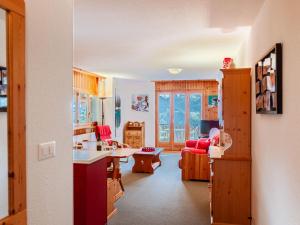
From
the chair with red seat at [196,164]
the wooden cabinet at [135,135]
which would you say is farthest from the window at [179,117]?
the chair with red seat at [196,164]

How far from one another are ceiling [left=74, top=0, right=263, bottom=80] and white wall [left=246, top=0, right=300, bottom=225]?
1.21 feet

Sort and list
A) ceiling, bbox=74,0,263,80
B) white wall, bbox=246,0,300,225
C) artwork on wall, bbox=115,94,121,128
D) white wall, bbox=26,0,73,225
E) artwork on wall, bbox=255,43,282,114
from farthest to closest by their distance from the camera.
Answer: artwork on wall, bbox=115,94,121,128, ceiling, bbox=74,0,263,80, artwork on wall, bbox=255,43,282,114, white wall, bbox=246,0,300,225, white wall, bbox=26,0,73,225

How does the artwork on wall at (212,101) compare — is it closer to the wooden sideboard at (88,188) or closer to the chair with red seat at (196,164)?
the chair with red seat at (196,164)

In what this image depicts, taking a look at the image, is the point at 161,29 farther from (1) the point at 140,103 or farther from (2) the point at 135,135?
(1) the point at 140,103

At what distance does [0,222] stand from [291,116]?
1.70m

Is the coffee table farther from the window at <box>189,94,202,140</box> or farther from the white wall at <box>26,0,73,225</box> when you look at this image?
the white wall at <box>26,0,73,225</box>

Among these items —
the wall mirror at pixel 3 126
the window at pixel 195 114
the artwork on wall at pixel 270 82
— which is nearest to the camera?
the wall mirror at pixel 3 126

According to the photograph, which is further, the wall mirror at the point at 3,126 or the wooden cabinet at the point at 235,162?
the wooden cabinet at the point at 235,162

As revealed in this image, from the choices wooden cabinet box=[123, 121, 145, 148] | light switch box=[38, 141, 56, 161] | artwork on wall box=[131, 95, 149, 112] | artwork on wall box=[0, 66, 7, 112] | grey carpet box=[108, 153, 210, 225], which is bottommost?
grey carpet box=[108, 153, 210, 225]

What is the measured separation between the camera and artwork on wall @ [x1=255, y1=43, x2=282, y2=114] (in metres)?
1.93

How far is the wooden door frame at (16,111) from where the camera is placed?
1310 millimetres

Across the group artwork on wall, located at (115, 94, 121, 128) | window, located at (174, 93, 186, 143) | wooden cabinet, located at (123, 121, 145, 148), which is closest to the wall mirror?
artwork on wall, located at (115, 94, 121, 128)

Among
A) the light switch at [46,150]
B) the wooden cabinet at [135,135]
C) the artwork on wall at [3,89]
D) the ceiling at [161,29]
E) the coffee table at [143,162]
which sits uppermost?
the ceiling at [161,29]

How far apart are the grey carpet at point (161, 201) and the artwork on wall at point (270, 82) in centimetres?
188
